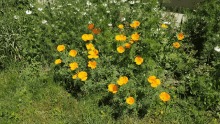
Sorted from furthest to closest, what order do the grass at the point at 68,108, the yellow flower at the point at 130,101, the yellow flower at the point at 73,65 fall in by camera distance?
the yellow flower at the point at 73,65 → the grass at the point at 68,108 → the yellow flower at the point at 130,101

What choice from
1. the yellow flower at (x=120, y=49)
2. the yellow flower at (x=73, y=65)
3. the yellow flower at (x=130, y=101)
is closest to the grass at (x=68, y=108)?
the yellow flower at (x=130, y=101)

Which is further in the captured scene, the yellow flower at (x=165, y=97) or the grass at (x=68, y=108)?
the grass at (x=68, y=108)

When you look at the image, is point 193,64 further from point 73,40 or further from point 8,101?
point 8,101

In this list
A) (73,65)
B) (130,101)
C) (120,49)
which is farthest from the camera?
(73,65)

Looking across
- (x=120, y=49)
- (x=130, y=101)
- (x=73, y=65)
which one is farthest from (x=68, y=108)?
(x=120, y=49)

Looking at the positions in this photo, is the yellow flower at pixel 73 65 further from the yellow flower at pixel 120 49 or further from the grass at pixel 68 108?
the yellow flower at pixel 120 49

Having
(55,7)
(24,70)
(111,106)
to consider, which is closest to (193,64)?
(111,106)

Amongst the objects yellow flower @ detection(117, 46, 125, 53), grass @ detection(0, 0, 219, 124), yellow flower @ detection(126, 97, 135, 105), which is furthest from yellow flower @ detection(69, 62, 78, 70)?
yellow flower @ detection(126, 97, 135, 105)

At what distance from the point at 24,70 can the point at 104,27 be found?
160cm

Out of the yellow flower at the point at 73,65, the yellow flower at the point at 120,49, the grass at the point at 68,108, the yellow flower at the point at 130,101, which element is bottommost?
the grass at the point at 68,108

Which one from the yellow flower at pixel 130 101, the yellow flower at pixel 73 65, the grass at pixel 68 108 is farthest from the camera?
the yellow flower at pixel 73 65

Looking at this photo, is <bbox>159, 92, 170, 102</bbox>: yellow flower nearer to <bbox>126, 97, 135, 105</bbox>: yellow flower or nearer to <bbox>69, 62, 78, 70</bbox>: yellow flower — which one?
<bbox>126, 97, 135, 105</bbox>: yellow flower

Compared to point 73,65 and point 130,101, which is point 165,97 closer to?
point 130,101

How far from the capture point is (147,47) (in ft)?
8.16
